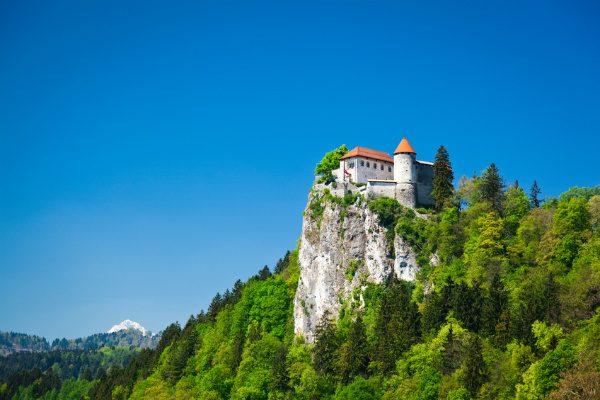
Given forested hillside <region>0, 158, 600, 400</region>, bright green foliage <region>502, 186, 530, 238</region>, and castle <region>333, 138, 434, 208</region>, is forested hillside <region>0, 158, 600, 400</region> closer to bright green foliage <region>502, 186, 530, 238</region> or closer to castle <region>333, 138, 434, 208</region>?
bright green foliage <region>502, 186, 530, 238</region>

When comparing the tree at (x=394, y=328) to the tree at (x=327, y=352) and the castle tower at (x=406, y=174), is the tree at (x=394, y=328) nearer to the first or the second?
the tree at (x=327, y=352)

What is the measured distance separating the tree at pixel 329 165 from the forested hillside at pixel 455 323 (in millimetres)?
4980

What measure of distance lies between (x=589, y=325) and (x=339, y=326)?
36.1 m

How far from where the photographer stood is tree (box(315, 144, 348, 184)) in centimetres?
9506

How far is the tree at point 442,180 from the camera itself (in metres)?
84.2

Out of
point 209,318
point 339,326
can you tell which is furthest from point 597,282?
point 209,318

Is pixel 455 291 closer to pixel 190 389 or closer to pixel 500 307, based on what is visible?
pixel 500 307

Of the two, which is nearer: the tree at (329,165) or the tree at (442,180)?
the tree at (442,180)

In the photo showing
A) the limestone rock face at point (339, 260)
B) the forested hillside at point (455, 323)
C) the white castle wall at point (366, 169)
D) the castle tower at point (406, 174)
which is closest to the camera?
the forested hillside at point (455, 323)

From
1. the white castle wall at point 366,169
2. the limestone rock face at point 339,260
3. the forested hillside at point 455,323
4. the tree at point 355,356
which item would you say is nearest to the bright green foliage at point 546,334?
the forested hillside at point 455,323

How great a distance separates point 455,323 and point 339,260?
28277 millimetres

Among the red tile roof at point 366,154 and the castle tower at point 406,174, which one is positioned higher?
the red tile roof at point 366,154

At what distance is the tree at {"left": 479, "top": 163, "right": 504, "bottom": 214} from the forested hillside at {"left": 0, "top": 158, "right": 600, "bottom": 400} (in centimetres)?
17

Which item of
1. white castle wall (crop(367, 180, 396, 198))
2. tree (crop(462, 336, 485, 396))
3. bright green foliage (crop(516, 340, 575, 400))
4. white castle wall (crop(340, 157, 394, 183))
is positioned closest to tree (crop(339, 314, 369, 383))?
tree (crop(462, 336, 485, 396))
